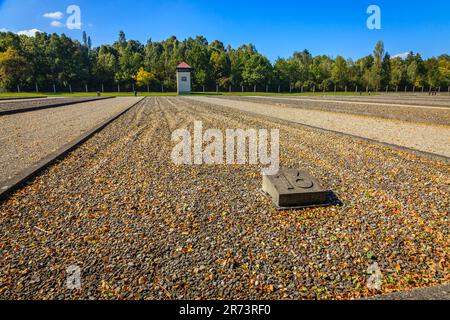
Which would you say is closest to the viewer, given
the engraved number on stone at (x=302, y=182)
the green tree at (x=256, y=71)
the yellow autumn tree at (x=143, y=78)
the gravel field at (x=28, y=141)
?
the engraved number on stone at (x=302, y=182)

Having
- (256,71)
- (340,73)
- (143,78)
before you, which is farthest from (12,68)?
(340,73)

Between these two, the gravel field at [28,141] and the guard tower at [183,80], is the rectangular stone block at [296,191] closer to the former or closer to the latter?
the gravel field at [28,141]

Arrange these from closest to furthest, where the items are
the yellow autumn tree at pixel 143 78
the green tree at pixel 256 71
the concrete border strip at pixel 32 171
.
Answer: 1. the concrete border strip at pixel 32 171
2. the yellow autumn tree at pixel 143 78
3. the green tree at pixel 256 71

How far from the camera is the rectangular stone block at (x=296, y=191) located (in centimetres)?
544

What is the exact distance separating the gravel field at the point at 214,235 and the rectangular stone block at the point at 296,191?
0.76ft

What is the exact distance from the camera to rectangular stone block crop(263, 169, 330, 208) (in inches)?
214

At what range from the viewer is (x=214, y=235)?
175 inches

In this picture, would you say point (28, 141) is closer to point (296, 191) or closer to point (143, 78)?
point (296, 191)

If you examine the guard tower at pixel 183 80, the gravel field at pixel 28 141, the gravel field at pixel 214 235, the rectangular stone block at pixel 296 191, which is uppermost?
the guard tower at pixel 183 80

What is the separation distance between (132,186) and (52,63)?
84981 mm

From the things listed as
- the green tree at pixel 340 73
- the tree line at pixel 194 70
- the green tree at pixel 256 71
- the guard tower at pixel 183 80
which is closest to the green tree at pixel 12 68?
the tree line at pixel 194 70

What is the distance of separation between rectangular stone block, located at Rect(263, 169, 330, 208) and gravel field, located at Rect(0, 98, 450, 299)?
0.23 metres

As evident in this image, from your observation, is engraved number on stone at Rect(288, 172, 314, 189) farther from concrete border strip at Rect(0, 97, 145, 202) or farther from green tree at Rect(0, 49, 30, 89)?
green tree at Rect(0, 49, 30, 89)
